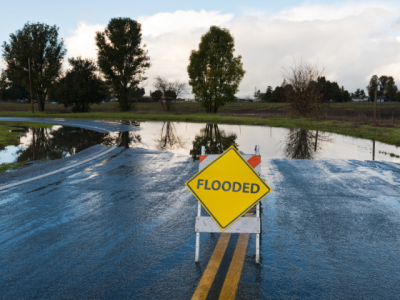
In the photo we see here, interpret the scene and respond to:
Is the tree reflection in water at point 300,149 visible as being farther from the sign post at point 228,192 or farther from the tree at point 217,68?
the tree at point 217,68

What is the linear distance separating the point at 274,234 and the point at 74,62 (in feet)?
187

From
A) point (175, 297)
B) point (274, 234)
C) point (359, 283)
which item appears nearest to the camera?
point (175, 297)

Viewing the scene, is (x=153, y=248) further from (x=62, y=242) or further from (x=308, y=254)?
(x=308, y=254)

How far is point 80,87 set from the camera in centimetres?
5438

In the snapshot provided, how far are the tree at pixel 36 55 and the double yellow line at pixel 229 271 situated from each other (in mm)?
55468

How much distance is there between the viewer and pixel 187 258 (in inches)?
171

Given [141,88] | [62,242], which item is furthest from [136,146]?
Answer: [141,88]

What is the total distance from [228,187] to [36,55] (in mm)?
56728

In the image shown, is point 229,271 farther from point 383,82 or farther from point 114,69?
point 383,82

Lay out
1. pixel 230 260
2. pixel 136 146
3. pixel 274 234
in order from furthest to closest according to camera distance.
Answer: pixel 136 146 → pixel 274 234 → pixel 230 260

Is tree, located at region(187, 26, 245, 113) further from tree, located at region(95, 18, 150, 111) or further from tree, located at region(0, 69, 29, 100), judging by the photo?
tree, located at region(0, 69, 29, 100)

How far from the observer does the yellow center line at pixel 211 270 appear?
3.51 m

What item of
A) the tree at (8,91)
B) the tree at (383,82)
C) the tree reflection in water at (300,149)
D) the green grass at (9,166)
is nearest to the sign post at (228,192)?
the green grass at (9,166)

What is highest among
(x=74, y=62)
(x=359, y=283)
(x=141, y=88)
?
(x=74, y=62)
